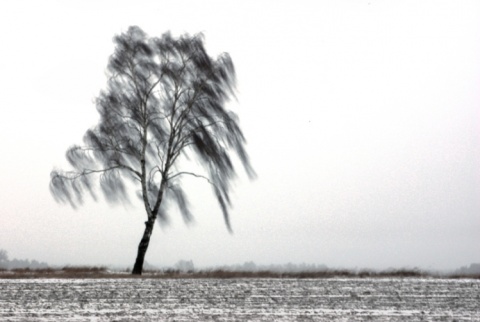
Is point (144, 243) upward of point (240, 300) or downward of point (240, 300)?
upward

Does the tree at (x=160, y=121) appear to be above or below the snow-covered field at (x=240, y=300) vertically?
above

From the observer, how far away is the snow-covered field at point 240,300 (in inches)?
477

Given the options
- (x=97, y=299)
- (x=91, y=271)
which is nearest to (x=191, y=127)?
(x=91, y=271)

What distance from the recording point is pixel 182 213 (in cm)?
2516

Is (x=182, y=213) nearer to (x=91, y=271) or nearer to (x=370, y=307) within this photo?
(x=91, y=271)

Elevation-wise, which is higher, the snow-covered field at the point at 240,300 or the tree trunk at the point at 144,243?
the tree trunk at the point at 144,243

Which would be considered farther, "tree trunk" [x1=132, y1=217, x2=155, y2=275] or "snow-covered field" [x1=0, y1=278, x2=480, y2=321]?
"tree trunk" [x1=132, y1=217, x2=155, y2=275]

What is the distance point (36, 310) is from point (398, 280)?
11564mm

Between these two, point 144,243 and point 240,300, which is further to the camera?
point 144,243

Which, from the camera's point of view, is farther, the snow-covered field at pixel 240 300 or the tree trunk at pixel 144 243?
the tree trunk at pixel 144 243

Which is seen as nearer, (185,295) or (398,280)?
(185,295)

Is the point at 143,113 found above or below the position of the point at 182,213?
above

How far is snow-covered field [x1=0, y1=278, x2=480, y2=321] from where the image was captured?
12116 mm

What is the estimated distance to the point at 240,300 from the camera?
1430 cm
